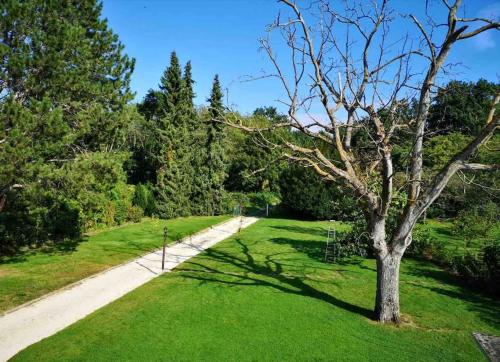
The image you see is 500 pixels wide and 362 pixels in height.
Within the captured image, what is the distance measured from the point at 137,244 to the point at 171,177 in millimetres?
10419

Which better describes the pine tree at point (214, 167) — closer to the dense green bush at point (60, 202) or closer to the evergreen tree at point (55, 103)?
the dense green bush at point (60, 202)

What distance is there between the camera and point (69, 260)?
13617 millimetres

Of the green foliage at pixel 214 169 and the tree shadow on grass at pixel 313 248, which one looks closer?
the tree shadow on grass at pixel 313 248

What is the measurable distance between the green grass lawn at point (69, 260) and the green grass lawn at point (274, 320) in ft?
8.21

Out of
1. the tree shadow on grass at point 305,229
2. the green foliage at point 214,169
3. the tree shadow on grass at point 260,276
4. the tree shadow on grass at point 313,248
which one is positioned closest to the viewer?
the tree shadow on grass at point 260,276

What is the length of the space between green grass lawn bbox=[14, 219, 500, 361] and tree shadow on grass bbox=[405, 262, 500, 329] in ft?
0.12

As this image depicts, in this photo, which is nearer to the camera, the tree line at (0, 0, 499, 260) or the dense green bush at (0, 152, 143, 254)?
the tree line at (0, 0, 499, 260)

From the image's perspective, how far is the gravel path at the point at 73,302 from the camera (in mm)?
7629

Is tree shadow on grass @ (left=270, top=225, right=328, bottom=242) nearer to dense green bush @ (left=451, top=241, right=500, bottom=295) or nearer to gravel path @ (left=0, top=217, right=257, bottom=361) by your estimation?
gravel path @ (left=0, top=217, right=257, bottom=361)

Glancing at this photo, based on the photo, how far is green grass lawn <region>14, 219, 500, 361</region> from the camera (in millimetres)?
7113

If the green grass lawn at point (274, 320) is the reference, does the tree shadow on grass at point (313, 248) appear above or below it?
above

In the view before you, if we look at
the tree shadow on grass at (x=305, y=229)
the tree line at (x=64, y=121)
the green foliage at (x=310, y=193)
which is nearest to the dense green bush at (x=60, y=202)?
the tree line at (x=64, y=121)

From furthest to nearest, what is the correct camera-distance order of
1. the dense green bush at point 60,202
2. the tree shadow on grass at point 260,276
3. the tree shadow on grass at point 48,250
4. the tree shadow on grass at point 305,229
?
1. the tree shadow on grass at point 305,229
2. the tree shadow on grass at point 48,250
3. the dense green bush at point 60,202
4. the tree shadow on grass at point 260,276

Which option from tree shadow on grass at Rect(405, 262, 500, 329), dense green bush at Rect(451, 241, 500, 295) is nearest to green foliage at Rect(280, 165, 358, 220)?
tree shadow on grass at Rect(405, 262, 500, 329)
